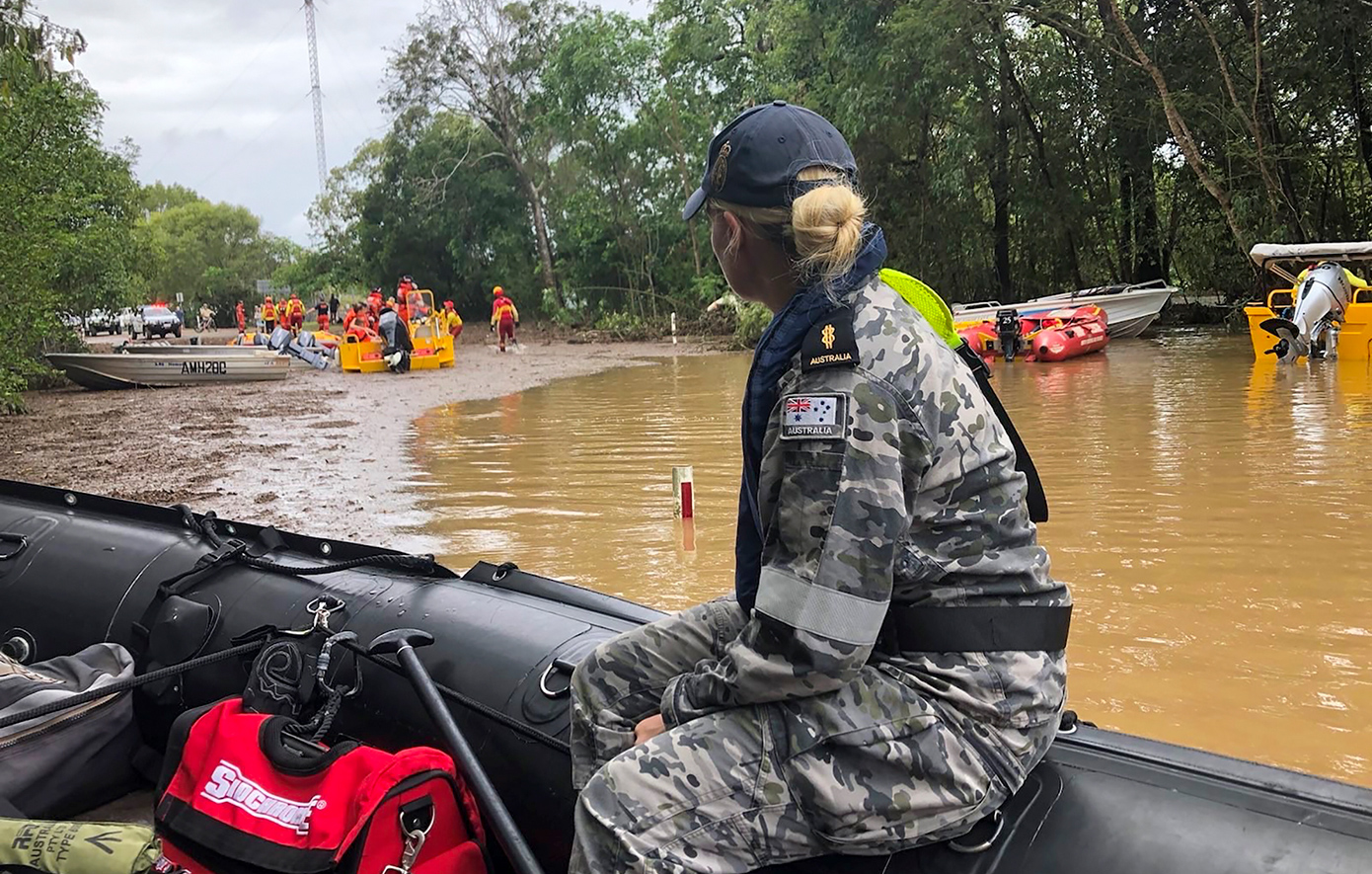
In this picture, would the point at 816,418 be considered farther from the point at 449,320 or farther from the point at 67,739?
the point at 449,320

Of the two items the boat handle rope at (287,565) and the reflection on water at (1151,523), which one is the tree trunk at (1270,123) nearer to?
the reflection on water at (1151,523)

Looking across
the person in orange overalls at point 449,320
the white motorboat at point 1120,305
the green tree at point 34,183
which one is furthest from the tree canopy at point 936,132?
A: the green tree at point 34,183

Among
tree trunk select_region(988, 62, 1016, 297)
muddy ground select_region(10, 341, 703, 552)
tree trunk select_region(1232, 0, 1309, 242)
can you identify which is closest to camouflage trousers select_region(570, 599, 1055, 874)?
muddy ground select_region(10, 341, 703, 552)

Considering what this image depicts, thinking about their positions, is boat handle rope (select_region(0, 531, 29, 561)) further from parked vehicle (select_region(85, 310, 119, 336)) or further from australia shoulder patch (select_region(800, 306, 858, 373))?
parked vehicle (select_region(85, 310, 119, 336))

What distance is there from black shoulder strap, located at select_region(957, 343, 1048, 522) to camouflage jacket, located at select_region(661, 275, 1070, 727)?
Answer: 0.43 ft

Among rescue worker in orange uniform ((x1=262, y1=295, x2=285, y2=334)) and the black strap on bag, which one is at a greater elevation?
rescue worker in orange uniform ((x1=262, y1=295, x2=285, y2=334))

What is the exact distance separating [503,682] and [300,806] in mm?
462

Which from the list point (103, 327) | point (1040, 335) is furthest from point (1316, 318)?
point (103, 327)

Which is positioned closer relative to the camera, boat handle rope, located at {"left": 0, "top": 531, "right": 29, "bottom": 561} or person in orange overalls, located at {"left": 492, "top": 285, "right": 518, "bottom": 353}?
boat handle rope, located at {"left": 0, "top": 531, "right": 29, "bottom": 561}

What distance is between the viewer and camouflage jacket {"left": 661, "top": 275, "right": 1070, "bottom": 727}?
151 centimetres

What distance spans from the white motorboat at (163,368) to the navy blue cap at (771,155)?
17.3 meters

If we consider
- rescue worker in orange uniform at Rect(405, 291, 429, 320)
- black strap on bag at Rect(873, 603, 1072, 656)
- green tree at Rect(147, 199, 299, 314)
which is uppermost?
green tree at Rect(147, 199, 299, 314)

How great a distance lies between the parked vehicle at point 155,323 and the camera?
38781 mm

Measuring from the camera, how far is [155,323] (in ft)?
128
